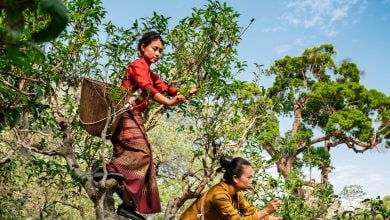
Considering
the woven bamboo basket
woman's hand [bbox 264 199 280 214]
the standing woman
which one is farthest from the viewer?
woman's hand [bbox 264 199 280 214]

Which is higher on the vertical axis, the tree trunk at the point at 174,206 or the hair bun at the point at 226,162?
the hair bun at the point at 226,162

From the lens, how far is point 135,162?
4.26 m

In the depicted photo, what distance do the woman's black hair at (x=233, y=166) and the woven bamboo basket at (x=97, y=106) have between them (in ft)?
3.97

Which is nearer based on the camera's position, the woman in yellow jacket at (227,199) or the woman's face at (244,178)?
the woman in yellow jacket at (227,199)

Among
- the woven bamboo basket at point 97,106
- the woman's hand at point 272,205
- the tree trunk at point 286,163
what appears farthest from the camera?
the tree trunk at point 286,163

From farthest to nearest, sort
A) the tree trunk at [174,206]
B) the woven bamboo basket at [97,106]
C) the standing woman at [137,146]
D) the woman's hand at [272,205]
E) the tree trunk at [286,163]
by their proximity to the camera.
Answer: the tree trunk at [286,163], the tree trunk at [174,206], the woman's hand at [272,205], the standing woman at [137,146], the woven bamboo basket at [97,106]

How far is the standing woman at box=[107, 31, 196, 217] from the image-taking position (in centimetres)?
411

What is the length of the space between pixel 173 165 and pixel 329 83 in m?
8.69

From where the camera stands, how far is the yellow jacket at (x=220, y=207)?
4473 mm

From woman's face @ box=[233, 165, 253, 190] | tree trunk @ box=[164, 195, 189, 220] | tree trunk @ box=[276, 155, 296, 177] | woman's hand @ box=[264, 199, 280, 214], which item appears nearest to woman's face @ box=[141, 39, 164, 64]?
woman's face @ box=[233, 165, 253, 190]

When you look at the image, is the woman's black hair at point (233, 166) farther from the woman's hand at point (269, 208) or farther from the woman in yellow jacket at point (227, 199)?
the woman's hand at point (269, 208)

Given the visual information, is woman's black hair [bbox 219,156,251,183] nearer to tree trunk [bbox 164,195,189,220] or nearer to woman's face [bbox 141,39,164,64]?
tree trunk [bbox 164,195,189,220]

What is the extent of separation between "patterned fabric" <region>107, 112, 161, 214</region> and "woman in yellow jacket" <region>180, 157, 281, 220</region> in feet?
1.49

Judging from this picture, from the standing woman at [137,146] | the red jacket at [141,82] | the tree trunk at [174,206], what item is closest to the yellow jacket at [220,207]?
the standing woman at [137,146]
